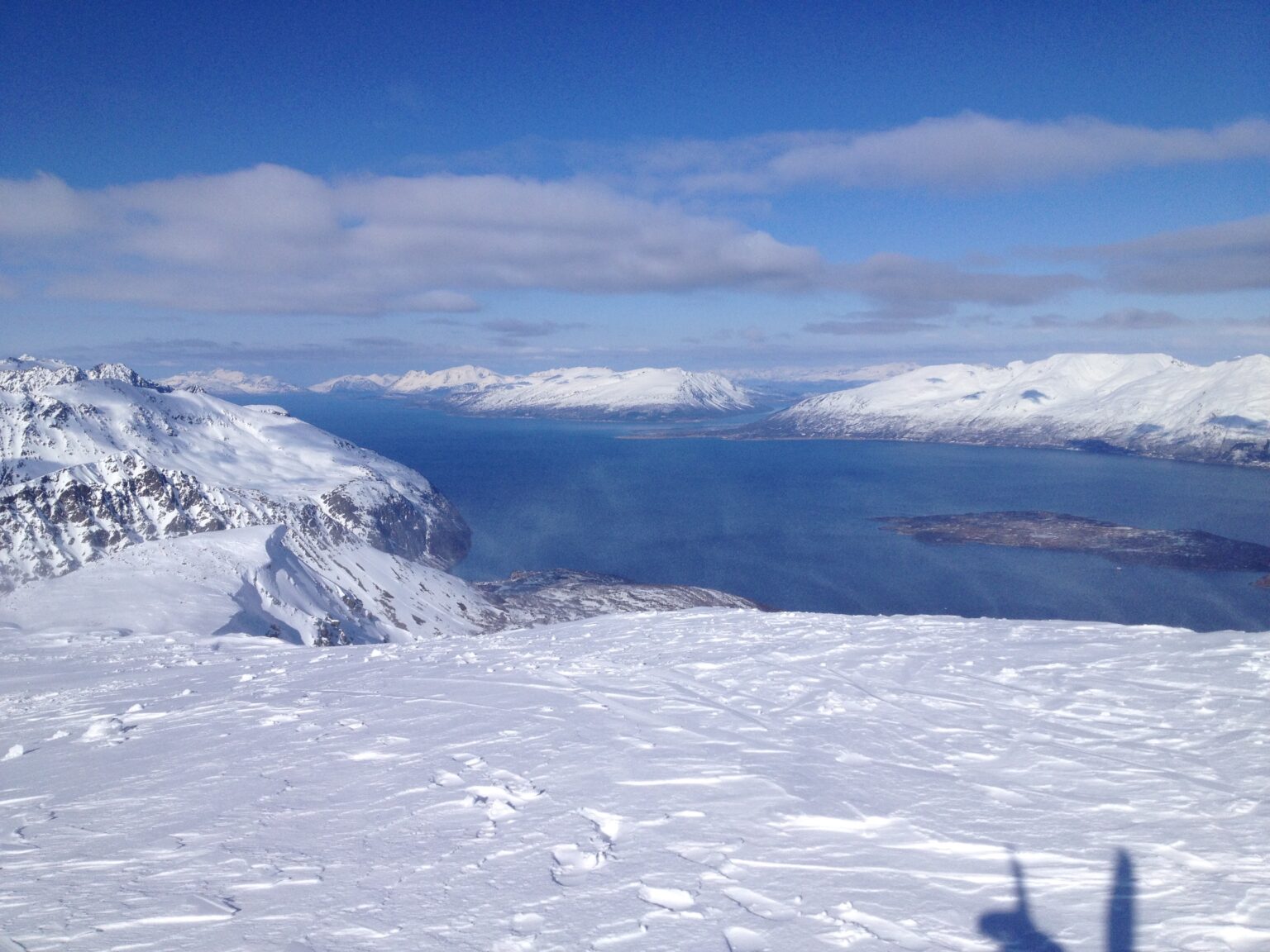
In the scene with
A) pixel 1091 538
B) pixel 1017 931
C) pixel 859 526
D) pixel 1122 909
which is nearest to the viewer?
pixel 1017 931

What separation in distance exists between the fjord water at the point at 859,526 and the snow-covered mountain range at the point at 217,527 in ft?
43.2

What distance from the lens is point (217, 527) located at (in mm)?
60688

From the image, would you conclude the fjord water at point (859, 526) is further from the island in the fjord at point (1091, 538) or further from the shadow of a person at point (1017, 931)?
the shadow of a person at point (1017, 931)

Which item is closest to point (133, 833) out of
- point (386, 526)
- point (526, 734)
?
point (526, 734)

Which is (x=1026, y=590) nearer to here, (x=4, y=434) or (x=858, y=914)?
(x=858, y=914)

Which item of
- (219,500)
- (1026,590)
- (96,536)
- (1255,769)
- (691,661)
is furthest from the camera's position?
(1026,590)

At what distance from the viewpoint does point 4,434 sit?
80.4m

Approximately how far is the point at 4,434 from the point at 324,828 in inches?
Result: 4027

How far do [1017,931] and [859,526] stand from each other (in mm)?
104638

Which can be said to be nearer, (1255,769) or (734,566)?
(1255,769)

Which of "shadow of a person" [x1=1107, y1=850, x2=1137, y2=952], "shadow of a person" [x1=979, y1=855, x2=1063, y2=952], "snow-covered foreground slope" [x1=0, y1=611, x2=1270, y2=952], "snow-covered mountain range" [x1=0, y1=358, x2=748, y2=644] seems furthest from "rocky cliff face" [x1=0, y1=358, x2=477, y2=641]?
"shadow of a person" [x1=1107, y1=850, x2=1137, y2=952]

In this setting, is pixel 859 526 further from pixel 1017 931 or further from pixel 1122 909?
pixel 1017 931

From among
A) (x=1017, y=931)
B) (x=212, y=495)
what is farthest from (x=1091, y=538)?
(x=1017, y=931)

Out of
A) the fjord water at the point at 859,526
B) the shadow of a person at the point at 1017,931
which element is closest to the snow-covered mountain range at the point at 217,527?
the fjord water at the point at 859,526
